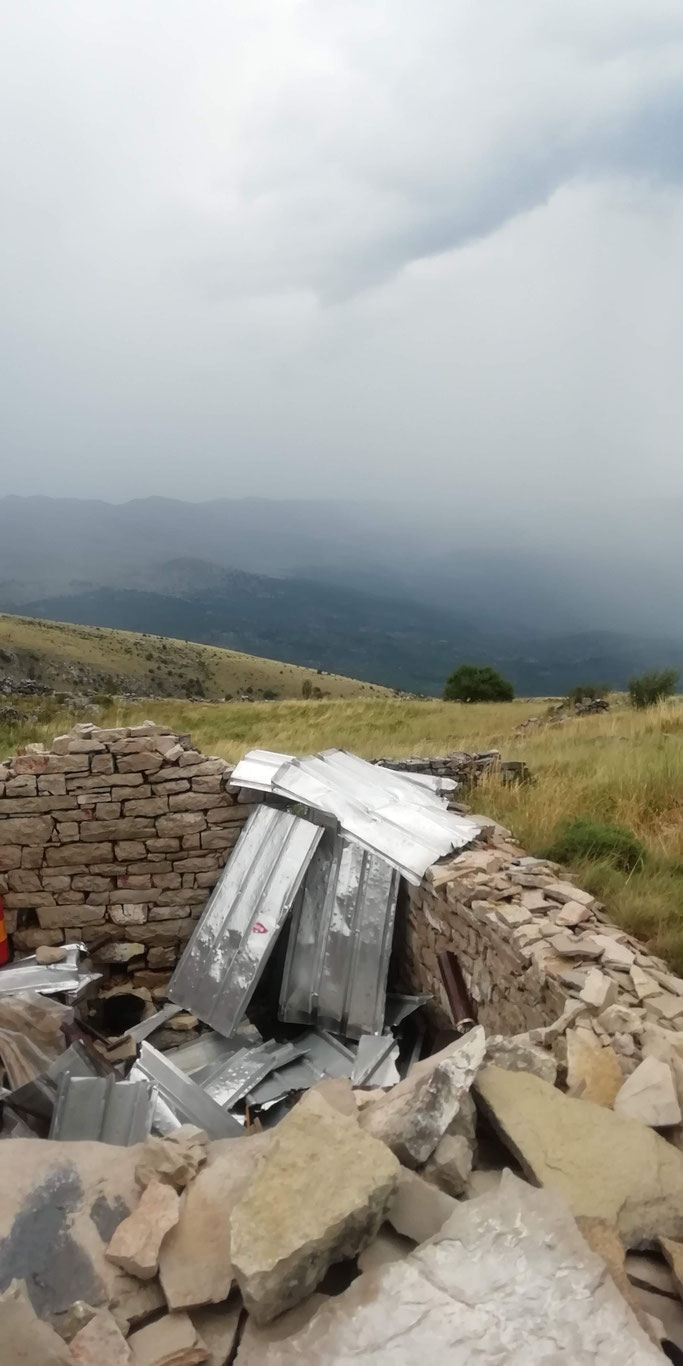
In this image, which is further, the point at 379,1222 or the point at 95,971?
the point at 95,971

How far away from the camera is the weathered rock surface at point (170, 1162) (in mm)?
2795

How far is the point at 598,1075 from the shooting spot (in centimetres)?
329

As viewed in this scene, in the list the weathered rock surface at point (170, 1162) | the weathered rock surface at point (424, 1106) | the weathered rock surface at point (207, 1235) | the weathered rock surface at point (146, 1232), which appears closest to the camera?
the weathered rock surface at point (207, 1235)

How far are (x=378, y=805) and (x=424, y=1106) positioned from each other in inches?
176

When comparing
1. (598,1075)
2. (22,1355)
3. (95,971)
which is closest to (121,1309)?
(22,1355)

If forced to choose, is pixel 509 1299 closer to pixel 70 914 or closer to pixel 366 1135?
pixel 366 1135

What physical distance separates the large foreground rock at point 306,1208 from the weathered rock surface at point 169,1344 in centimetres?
22

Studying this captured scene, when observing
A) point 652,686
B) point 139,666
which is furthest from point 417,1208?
point 139,666

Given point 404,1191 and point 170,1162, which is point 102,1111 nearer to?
point 170,1162

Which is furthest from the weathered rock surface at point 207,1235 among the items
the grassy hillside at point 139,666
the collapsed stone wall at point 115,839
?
the grassy hillside at point 139,666

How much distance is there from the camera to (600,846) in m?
6.06

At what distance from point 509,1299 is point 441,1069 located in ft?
2.60

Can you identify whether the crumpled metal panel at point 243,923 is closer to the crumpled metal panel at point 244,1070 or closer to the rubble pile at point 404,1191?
the crumpled metal panel at point 244,1070

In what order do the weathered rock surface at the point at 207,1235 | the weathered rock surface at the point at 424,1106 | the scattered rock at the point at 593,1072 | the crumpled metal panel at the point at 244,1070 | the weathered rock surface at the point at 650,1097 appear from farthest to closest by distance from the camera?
the crumpled metal panel at the point at 244,1070 → the scattered rock at the point at 593,1072 → the weathered rock surface at the point at 650,1097 → the weathered rock surface at the point at 424,1106 → the weathered rock surface at the point at 207,1235
